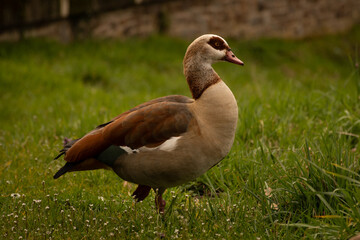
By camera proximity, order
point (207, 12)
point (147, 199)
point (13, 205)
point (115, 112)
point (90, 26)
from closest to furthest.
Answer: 1. point (13, 205)
2. point (147, 199)
3. point (115, 112)
4. point (90, 26)
5. point (207, 12)

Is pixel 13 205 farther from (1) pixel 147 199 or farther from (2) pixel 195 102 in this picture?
(2) pixel 195 102

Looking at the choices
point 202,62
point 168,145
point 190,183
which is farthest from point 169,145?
point 190,183

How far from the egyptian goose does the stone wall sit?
331 inches

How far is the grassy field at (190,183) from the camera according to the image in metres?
3.27

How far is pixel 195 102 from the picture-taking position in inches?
134

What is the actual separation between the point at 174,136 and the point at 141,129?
24 cm

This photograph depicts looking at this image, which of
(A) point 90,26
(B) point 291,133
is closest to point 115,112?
(B) point 291,133

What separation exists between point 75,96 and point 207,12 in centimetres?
614

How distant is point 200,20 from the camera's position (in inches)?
500

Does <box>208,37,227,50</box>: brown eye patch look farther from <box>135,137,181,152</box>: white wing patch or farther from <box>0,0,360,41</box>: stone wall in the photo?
<box>0,0,360,41</box>: stone wall

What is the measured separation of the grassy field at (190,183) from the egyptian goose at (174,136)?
1.20ft

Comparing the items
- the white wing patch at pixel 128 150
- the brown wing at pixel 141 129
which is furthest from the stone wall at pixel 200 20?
the white wing patch at pixel 128 150

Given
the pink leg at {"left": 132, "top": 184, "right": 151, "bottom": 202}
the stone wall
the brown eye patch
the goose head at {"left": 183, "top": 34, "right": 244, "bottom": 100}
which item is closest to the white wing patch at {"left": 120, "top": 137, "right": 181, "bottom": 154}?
the goose head at {"left": 183, "top": 34, "right": 244, "bottom": 100}

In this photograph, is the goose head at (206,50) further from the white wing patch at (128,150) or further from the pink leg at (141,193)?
the pink leg at (141,193)
